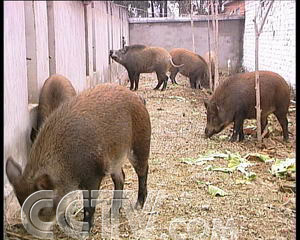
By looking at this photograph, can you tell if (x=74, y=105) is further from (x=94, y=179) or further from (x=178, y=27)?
(x=178, y=27)

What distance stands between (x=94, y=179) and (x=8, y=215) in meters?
0.68

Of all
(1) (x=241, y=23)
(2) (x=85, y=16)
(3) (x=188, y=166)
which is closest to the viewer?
(3) (x=188, y=166)

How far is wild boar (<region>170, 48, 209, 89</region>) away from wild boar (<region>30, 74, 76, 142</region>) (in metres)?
8.92

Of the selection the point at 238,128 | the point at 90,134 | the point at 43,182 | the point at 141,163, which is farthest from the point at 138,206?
the point at 238,128

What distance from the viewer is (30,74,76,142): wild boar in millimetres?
4762

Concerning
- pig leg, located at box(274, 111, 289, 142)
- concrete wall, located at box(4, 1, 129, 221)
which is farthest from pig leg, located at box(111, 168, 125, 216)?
pig leg, located at box(274, 111, 289, 142)

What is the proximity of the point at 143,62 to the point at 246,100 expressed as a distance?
6908 mm

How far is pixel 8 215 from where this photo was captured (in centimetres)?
344

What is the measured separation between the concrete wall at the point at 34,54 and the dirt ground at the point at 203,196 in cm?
89

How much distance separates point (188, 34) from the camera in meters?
20.0

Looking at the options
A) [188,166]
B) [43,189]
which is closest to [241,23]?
[188,166]

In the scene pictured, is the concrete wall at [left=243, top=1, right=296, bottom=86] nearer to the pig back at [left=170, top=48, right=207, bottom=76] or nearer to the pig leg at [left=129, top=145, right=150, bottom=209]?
the pig back at [left=170, top=48, right=207, bottom=76]

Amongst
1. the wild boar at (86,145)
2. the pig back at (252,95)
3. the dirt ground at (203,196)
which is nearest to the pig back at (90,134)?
the wild boar at (86,145)

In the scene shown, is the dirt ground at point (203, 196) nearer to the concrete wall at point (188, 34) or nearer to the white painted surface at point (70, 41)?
the white painted surface at point (70, 41)
